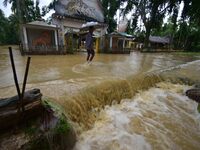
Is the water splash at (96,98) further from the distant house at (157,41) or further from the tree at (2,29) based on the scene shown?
the tree at (2,29)

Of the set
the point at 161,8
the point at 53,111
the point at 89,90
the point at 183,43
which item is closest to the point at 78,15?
the point at 161,8

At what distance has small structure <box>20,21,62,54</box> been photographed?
520 inches

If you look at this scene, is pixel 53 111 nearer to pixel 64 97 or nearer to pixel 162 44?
pixel 64 97

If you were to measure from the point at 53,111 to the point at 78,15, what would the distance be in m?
15.6

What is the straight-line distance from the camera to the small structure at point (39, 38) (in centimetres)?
1322

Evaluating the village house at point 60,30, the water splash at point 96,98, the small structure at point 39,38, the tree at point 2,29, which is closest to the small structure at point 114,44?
the village house at point 60,30

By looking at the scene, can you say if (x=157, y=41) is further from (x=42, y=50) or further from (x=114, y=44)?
(x=42, y=50)

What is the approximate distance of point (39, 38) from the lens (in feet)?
50.0

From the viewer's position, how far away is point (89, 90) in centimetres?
462

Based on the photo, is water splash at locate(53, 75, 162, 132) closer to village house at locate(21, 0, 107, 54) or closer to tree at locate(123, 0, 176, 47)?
village house at locate(21, 0, 107, 54)

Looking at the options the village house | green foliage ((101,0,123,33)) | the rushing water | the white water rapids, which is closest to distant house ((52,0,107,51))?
the village house

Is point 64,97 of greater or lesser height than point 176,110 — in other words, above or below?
above

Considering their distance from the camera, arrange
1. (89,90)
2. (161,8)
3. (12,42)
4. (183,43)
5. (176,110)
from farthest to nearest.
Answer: (12,42) < (183,43) < (161,8) < (176,110) < (89,90)

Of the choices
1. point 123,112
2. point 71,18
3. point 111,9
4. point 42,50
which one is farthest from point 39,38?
point 111,9
